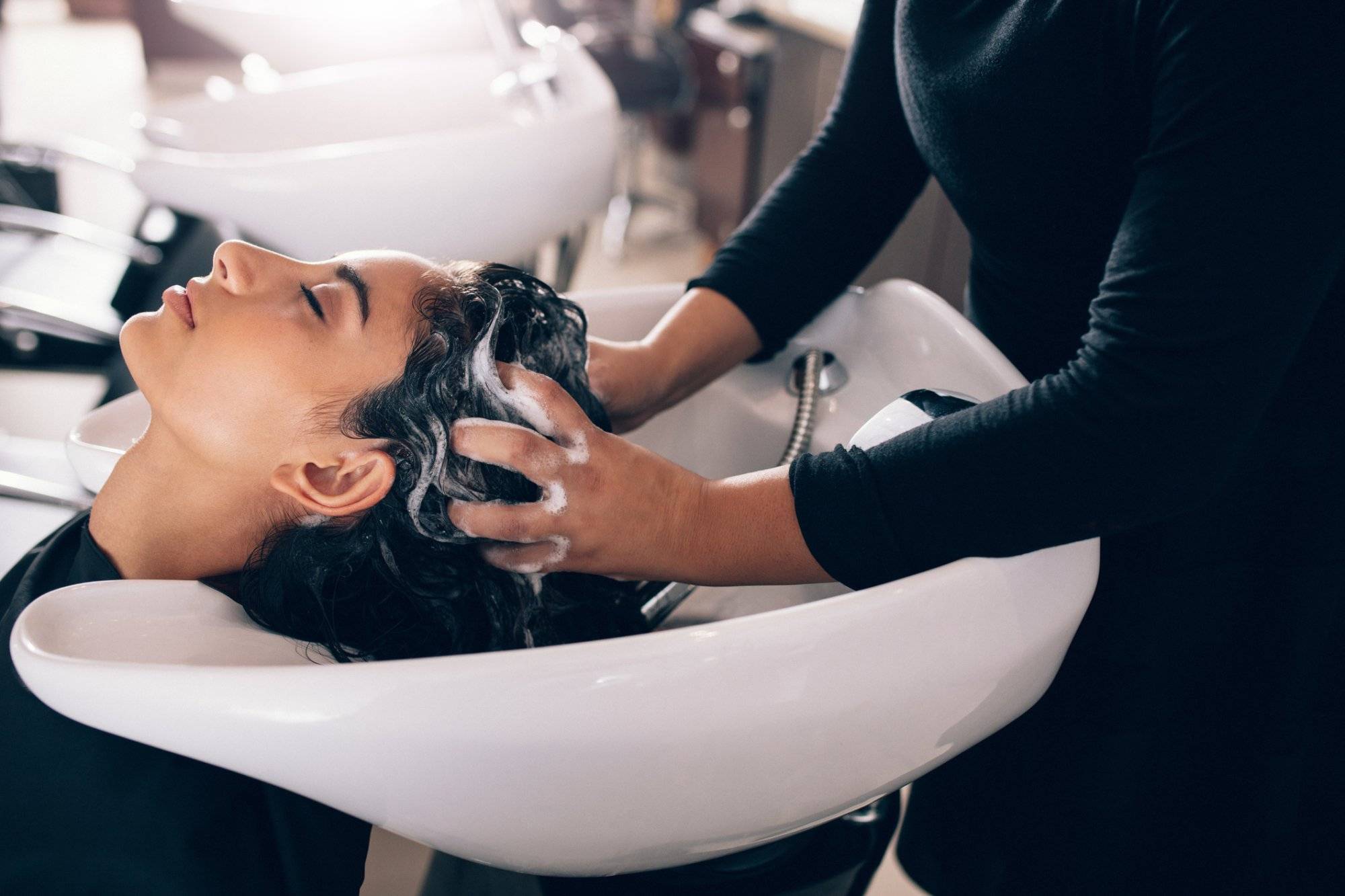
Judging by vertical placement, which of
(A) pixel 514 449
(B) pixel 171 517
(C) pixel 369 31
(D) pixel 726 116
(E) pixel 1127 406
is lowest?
(D) pixel 726 116

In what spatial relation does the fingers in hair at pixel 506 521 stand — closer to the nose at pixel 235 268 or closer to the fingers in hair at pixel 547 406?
the fingers in hair at pixel 547 406

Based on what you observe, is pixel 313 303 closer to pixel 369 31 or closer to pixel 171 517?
pixel 171 517

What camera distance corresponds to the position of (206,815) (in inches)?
24.6

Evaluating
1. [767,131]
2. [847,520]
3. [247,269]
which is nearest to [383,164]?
[247,269]

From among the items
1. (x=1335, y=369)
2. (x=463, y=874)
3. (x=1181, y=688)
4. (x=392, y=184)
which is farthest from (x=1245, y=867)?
(x=392, y=184)

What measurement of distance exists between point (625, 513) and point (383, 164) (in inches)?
36.1

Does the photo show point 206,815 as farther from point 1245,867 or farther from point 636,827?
point 1245,867

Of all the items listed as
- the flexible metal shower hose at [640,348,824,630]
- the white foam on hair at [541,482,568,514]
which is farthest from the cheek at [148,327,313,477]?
the flexible metal shower hose at [640,348,824,630]

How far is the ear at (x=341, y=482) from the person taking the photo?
0.70m

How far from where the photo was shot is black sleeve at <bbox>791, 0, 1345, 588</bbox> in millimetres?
512

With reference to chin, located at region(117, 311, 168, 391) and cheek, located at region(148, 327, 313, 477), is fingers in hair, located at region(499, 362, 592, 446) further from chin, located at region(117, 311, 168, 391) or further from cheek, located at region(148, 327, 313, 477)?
chin, located at region(117, 311, 168, 391)

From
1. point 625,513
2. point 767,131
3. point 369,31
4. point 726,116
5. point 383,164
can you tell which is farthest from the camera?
point 726,116

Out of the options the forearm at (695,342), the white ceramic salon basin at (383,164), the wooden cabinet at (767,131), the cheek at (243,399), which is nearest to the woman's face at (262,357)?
the cheek at (243,399)

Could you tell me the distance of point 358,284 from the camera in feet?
2.54
